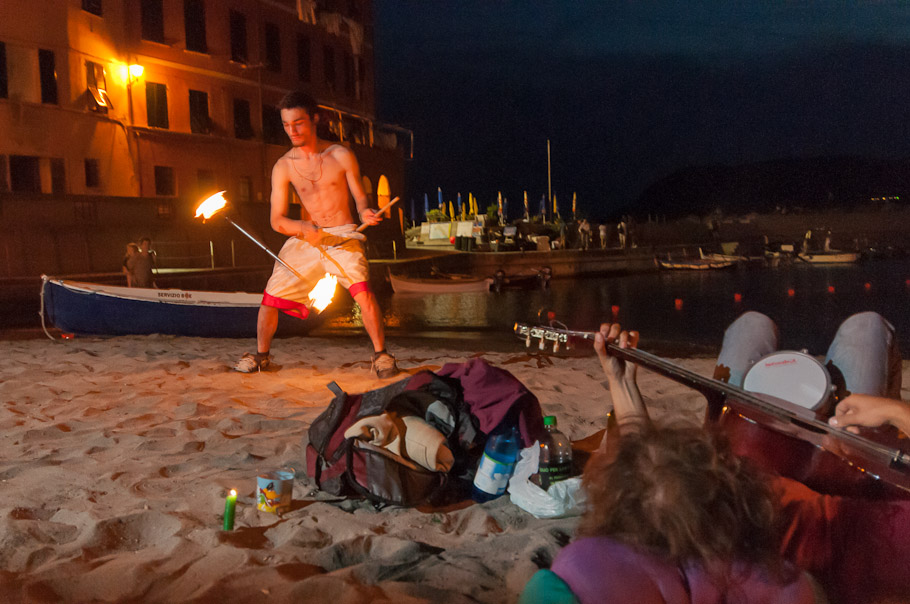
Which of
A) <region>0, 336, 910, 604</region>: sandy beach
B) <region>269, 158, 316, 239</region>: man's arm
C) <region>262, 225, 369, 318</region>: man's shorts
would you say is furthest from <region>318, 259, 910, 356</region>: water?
<region>0, 336, 910, 604</region>: sandy beach

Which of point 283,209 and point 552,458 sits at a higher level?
point 283,209

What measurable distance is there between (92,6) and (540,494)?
27.3 metres

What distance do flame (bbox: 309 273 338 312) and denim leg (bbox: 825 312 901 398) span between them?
15.1 ft

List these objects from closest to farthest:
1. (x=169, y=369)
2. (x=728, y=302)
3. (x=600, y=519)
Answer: (x=600, y=519), (x=169, y=369), (x=728, y=302)

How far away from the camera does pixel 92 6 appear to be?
23969mm

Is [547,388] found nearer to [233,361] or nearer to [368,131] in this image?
[233,361]

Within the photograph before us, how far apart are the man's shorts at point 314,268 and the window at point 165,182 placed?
75.2ft

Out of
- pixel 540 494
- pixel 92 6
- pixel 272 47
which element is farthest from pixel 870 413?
pixel 272 47

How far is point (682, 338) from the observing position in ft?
52.9

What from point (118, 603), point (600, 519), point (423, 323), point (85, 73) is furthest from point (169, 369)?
point (85, 73)

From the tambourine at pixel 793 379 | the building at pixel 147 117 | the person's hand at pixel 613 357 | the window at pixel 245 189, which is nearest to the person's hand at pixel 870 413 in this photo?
the tambourine at pixel 793 379

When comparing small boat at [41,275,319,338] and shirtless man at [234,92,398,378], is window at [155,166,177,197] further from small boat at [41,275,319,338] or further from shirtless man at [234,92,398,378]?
shirtless man at [234,92,398,378]

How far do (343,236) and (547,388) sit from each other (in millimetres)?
2367

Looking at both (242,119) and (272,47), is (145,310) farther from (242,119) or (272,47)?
(272,47)
